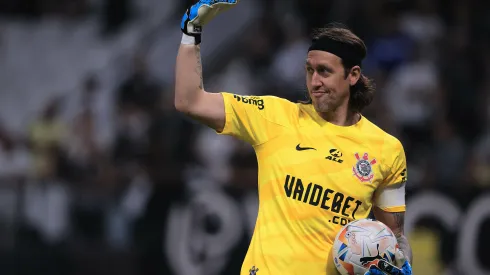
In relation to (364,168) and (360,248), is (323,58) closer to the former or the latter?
(364,168)

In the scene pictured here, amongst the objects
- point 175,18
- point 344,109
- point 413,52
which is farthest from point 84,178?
point 344,109

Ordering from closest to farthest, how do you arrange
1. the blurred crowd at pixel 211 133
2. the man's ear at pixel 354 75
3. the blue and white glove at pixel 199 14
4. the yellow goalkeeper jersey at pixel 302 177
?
the blue and white glove at pixel 199 14 → the yellow goalkeeper jersey at pixel 302 177 → the man's ear at pixel 354 75 → the blurred crowd at pixel 211 133

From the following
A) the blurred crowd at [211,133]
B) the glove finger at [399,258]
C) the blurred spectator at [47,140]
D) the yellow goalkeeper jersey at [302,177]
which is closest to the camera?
the glove finger at [399,258]

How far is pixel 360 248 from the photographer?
528 cm

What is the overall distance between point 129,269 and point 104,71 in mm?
4815

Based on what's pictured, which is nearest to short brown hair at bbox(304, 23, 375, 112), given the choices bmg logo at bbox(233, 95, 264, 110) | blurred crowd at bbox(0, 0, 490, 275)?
bmg logo at bbox(233, 95, 264, 110)

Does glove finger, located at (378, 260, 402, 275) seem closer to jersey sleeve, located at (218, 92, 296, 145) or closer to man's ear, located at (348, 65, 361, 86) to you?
jersey sleeve, located at (218, 92, 296, 145)

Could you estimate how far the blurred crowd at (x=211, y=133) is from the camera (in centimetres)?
1079

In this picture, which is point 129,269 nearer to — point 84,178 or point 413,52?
point 84,178

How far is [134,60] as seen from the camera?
1377cm

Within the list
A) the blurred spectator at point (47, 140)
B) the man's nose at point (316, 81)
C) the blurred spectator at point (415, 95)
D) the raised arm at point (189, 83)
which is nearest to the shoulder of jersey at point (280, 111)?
the man's nose at point (316, 81)

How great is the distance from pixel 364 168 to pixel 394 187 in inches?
12.2

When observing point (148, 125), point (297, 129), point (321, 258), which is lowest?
point (148, 125)

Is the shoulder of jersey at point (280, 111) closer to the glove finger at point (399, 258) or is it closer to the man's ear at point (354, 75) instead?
the man's ear at point (354, 75)
